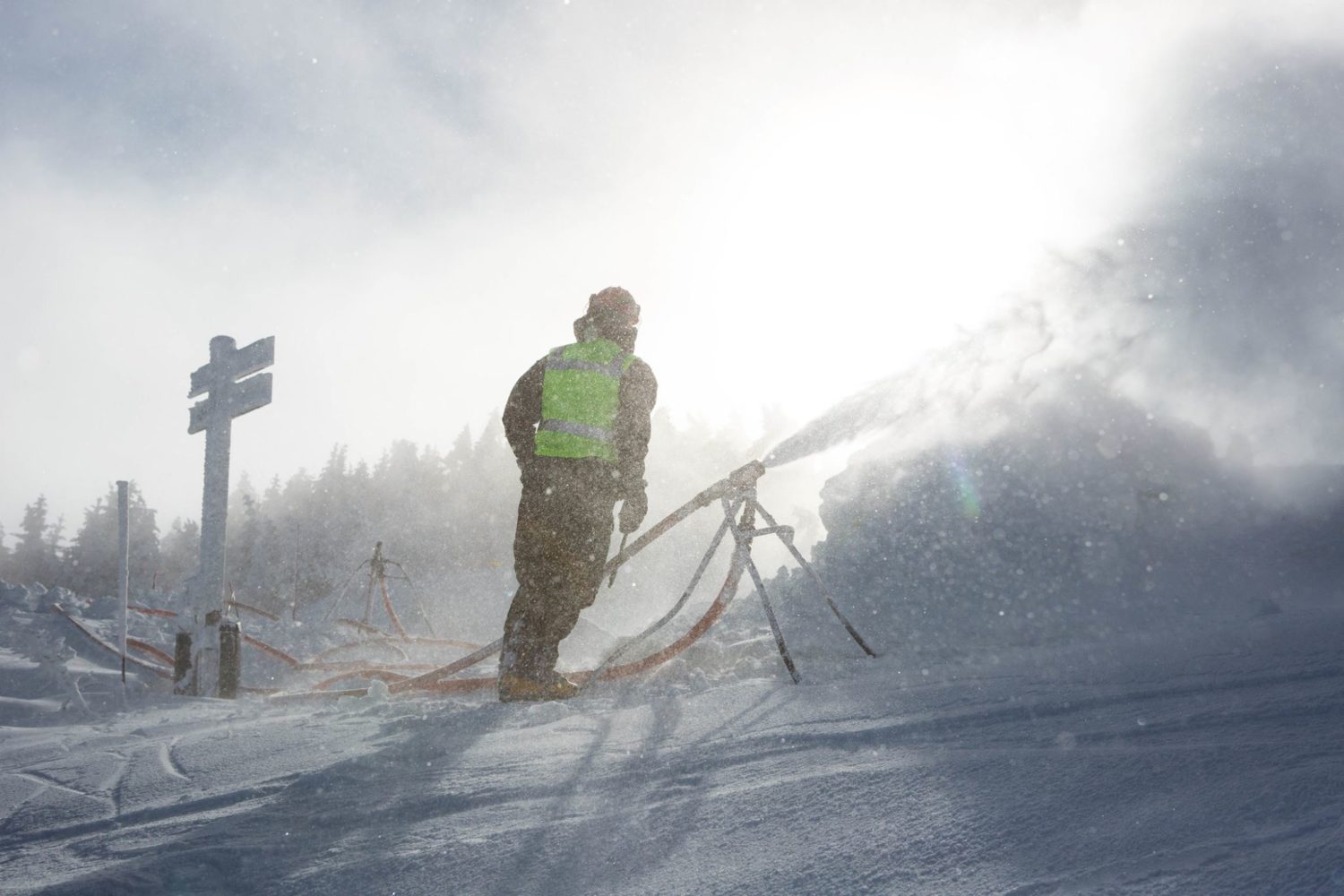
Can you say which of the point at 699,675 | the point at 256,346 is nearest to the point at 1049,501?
the point at 699,675

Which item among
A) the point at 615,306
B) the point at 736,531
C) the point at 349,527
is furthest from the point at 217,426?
the point at 349,527

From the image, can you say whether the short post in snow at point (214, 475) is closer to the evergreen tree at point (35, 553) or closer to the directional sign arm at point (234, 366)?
the directional sign arm at point (234, 366)

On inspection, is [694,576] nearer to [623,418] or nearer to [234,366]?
[623,418]

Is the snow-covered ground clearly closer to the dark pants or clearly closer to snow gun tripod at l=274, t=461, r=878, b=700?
the dark pants

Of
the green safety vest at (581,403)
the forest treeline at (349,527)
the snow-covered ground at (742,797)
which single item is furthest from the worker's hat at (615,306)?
the forest treeline at (349,527)

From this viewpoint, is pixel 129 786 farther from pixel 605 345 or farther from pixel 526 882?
pixel 605 345

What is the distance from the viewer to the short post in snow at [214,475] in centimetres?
508

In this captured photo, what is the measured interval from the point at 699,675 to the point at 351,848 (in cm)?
275

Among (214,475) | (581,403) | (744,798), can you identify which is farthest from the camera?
(214,475)

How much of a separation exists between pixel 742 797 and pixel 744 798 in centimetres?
1

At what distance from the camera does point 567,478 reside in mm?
3896

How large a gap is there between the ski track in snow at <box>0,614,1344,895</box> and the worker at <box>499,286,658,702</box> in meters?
1.09

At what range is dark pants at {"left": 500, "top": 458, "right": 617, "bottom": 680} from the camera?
3904mm

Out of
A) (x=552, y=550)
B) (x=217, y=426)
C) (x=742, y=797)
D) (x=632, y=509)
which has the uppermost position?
(x=217, y=426)
